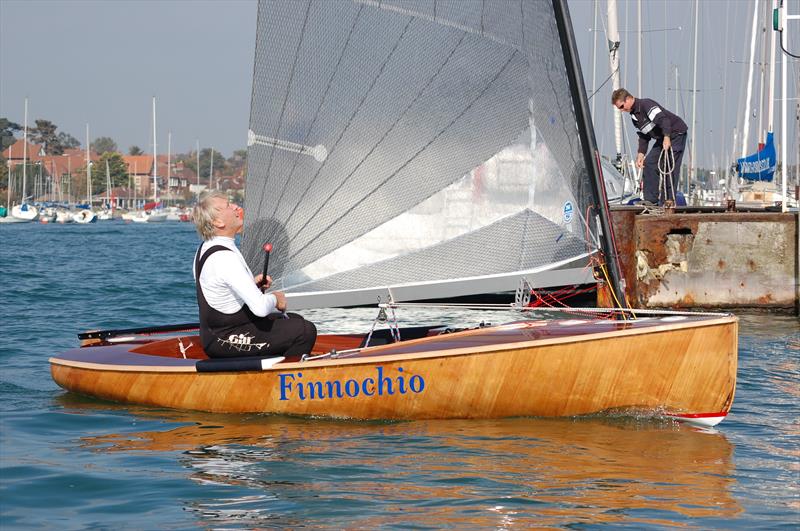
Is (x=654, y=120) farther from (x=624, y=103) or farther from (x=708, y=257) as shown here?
(x=708, y=257)

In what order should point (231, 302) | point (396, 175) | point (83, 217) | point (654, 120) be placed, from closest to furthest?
1. point (231, 302)
2. point (396, 175)
3. point (654, 120)
4. point (83, 217)

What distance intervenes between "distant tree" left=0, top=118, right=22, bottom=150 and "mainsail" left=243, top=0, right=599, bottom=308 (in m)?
129

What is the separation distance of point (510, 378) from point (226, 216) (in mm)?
1827

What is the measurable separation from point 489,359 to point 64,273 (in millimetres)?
16033

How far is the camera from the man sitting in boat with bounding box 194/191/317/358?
622cm

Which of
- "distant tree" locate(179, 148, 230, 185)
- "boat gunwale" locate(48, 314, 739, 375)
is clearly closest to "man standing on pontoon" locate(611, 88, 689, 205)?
"boat gunwale" locate(48, 314, 739, 375)

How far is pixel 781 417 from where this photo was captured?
6.75m

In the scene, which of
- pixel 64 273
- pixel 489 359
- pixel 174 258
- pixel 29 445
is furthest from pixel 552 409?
pixel 174 258

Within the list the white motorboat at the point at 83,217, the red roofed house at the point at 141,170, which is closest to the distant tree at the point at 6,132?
the red roofed house at the point at 141,170

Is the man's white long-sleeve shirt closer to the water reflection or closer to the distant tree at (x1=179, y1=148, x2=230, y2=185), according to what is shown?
the water reflection

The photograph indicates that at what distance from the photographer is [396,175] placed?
23.9 feet

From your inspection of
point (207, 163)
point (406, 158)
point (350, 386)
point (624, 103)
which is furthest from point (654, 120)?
point (207, 163)

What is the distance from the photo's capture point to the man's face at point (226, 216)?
6.27 meters

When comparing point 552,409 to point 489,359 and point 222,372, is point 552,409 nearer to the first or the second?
point 489,359
